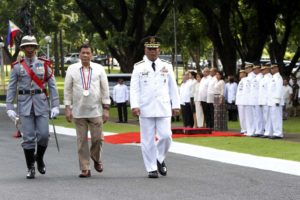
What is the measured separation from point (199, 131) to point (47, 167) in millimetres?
8353

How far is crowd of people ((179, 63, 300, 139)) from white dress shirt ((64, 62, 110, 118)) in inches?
376

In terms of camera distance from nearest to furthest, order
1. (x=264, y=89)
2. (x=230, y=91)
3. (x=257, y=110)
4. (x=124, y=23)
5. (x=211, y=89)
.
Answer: (x=264, y=89)
(x=257, y=110)
(x=211, y=89)
(x=230, y=91)
(x=124, y=23)

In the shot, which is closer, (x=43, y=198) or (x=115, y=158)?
(x=43, y=198)

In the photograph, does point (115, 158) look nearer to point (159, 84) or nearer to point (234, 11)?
point (159, 84)

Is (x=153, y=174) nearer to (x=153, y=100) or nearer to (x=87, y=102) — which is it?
(x=153, y=100)

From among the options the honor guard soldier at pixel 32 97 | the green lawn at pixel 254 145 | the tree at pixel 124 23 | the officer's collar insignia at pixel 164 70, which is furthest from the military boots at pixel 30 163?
the tree at pixel 124 23

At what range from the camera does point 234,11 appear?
143 feet

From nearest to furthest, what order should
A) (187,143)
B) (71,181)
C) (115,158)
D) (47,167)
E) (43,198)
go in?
(43,198) < (71,181) < (47,167) < (115,158) < (187,143)

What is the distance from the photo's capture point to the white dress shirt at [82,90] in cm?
1204

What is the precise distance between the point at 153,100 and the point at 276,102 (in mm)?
9316

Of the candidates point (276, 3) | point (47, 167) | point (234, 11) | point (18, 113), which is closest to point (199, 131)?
point (47, 167)

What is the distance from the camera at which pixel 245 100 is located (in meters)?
22.2

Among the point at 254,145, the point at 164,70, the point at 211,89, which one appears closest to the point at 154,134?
the point at 164,70

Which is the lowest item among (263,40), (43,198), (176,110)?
(43,198)
